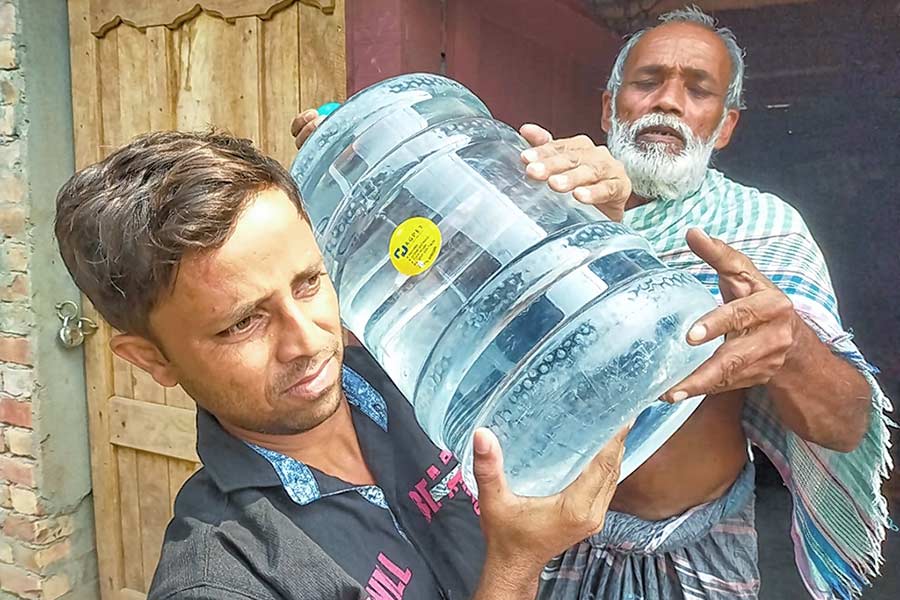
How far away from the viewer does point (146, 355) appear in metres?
0.78

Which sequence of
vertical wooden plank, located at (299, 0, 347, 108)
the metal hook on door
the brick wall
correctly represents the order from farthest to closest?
the metal hook on door, the brick wall, vertical wooden plank, located at (299, 0, 347, 108)

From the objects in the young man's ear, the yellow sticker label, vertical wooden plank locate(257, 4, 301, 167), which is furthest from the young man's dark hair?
vertical wooden plank locate(257, 4, 301, 167)

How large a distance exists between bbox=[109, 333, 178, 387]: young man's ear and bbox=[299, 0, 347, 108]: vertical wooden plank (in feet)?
2.67

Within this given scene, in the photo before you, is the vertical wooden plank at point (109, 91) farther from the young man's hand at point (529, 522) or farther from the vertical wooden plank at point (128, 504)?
the young man's hand at point (529, 522)

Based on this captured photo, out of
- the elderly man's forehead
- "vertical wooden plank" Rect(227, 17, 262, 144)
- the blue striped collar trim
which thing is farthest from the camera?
"vertical wooden plank" Rect(227, 17, 262, 144)

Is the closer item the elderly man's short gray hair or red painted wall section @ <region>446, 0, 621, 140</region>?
the elderly man's short gray hair

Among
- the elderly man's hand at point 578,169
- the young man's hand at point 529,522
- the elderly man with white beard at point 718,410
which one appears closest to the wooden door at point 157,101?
the elderly man with white beard at point 718,410

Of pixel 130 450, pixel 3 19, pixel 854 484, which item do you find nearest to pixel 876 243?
pixel 854 484

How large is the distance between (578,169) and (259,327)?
0.37 meters

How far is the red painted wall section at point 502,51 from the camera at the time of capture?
1371 mm

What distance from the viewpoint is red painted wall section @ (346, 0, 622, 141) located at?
137 centimetres

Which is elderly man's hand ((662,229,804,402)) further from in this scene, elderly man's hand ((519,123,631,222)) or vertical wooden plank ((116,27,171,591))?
vertical wooden plank ((116,27,171,591))

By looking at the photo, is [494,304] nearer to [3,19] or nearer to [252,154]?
[252,154]

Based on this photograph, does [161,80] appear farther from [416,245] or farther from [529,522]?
[529,522]
